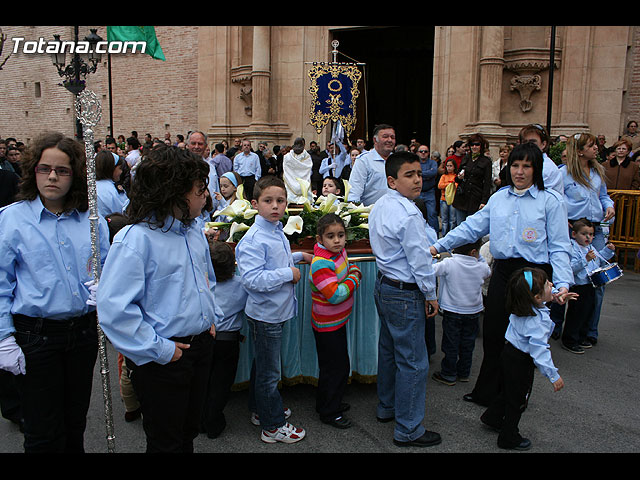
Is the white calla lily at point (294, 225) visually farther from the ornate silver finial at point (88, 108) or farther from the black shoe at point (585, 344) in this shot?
the black shoe at point (585, 344)

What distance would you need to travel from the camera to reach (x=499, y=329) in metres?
3.99

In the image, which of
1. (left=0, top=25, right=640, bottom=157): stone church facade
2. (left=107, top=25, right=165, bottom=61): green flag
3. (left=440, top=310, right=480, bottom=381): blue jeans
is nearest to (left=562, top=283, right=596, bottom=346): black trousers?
(left=440, top=310, right=480, bottom=381): blue jeans

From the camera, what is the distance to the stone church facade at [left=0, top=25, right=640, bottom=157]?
13656mm

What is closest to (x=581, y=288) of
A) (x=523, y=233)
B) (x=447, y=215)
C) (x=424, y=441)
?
(x=523, y=233)

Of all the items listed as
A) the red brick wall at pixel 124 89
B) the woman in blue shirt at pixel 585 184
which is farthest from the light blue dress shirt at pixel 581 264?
the red brick wall at pixel 124 89

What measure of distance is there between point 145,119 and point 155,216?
24498 millimetres

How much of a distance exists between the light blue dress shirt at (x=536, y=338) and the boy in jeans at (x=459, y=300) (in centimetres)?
110

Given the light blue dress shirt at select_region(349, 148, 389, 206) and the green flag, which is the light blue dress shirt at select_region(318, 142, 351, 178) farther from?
the light blue dress shirt at select_region(349, 148, 389, 206)

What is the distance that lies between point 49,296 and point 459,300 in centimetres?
330

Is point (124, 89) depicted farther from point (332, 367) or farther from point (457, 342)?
point (332, 367)

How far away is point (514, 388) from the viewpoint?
3.55m

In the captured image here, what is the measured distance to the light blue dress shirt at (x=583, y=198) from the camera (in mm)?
5957

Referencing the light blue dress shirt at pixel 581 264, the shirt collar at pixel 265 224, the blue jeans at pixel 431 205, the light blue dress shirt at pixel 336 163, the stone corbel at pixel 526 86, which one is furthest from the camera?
the stone corbel at pixel 526 86

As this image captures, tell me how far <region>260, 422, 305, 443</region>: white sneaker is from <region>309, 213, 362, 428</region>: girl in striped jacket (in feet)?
1.12
